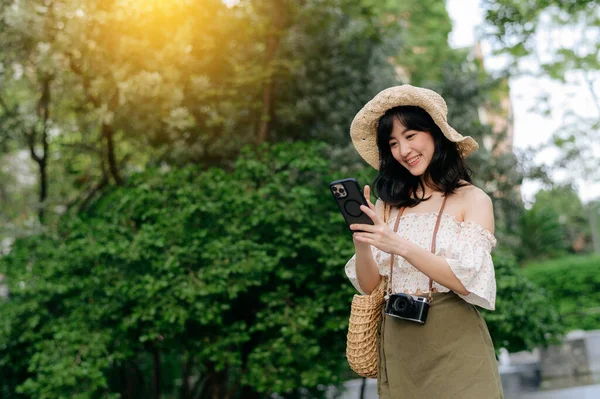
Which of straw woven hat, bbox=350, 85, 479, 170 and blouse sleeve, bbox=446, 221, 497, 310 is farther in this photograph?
straw woven hat, bbox=350, 85, 479, 170

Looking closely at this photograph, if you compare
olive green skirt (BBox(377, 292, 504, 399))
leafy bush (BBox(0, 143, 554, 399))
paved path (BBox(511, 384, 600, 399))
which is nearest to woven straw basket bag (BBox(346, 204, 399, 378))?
olive green skirt (BBox(377, 292, 504, 399))

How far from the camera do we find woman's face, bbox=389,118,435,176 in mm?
2441

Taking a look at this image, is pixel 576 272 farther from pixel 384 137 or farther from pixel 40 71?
pixel 384 137

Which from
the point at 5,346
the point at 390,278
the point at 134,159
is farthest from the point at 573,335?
the point at 390,278

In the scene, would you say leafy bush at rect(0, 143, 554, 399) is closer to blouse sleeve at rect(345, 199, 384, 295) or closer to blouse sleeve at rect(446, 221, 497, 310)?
blouse sleeve at rect(345, 199, 384, 295)

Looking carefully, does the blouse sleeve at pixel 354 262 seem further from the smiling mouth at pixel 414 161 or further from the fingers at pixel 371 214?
the fingers at pixel 371 214

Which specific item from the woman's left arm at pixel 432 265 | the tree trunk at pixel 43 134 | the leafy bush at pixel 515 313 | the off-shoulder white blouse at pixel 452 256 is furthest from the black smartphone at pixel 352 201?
the tree trunk at pixel 43 134

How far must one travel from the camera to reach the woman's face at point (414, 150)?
2.44m

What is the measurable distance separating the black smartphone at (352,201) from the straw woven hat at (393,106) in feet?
1.33

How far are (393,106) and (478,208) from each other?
488 mm

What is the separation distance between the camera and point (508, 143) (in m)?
10.2

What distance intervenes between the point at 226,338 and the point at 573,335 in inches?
301

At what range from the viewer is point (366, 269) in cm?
245

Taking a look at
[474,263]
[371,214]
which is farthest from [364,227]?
[474,263]
